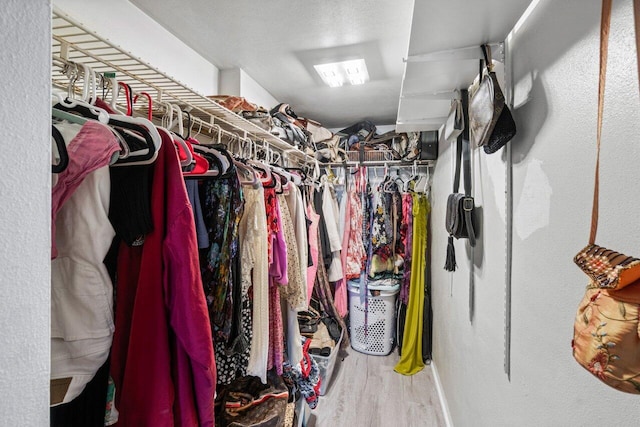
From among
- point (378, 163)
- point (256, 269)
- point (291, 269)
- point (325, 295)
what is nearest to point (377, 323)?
point (325, 295)

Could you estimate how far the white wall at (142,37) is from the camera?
123cm

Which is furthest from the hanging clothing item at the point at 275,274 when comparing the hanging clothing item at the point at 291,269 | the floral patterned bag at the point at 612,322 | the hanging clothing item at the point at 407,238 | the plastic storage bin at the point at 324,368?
the hanging clothing item at the point at 407,238

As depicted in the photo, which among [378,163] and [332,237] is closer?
[332,237]

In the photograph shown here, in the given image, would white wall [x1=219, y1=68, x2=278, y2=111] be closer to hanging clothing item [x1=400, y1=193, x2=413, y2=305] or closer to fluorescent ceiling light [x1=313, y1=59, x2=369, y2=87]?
fluorescent ceiling light [x1=313, y1=59, x2=369, y2=87]

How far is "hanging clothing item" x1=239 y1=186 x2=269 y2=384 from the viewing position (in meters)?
1.15

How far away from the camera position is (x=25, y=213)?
319mm

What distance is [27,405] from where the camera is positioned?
0.32 metres

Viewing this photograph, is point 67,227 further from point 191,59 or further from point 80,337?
point 191,59

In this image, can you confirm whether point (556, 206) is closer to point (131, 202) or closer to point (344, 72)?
point (131, 202)

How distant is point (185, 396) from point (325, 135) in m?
2.62

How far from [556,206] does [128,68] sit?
4.67 ft

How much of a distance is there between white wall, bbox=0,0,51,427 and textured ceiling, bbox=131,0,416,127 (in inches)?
55.3

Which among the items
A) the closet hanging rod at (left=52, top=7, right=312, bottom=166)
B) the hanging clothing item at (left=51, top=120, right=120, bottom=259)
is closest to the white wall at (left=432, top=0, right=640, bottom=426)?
the hanging clothing item at (left=51, top=120, right=120, bottom=259)

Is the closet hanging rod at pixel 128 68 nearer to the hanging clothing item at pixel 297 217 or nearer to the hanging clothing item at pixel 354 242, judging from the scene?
the hanging clothing item at pixel 297 217
